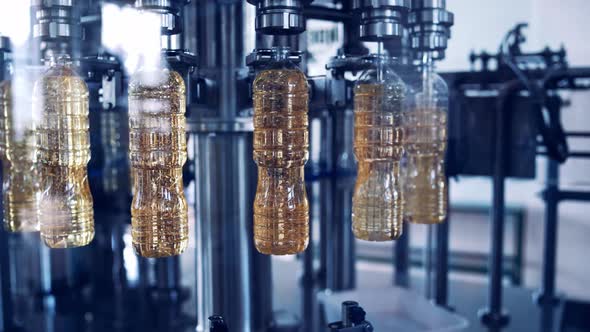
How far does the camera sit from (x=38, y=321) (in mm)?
1206

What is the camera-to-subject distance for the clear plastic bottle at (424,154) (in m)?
1.01

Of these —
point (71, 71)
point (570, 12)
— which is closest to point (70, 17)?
point (71, 71)

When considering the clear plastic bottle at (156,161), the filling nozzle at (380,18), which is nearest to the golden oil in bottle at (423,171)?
the filling nozzle at (380,18)

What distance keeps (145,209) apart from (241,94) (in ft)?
0.81

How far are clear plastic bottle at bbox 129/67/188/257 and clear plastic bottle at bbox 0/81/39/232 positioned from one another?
0.88 feet

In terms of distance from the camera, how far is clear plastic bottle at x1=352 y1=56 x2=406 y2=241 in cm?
84

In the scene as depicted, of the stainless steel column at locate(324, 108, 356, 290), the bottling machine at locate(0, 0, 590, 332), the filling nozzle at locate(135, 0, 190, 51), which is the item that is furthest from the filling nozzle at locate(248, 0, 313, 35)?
the stainless steel column at locate(324, 108, 356, 290)

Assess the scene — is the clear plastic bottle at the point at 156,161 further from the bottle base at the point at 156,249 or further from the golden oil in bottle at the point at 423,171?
the golden oil in bottle at the point at 423,171

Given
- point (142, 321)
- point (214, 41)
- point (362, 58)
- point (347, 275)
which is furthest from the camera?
point (347, 275)

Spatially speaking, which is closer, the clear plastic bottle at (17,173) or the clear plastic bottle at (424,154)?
the clear plastic bottle at (17,173)

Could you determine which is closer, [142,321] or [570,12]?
[142,321]

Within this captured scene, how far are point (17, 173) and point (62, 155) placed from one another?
0.23 metres

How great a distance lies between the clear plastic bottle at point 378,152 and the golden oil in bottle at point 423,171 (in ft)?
0.49

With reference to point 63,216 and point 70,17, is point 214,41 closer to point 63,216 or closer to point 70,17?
point 70,17
